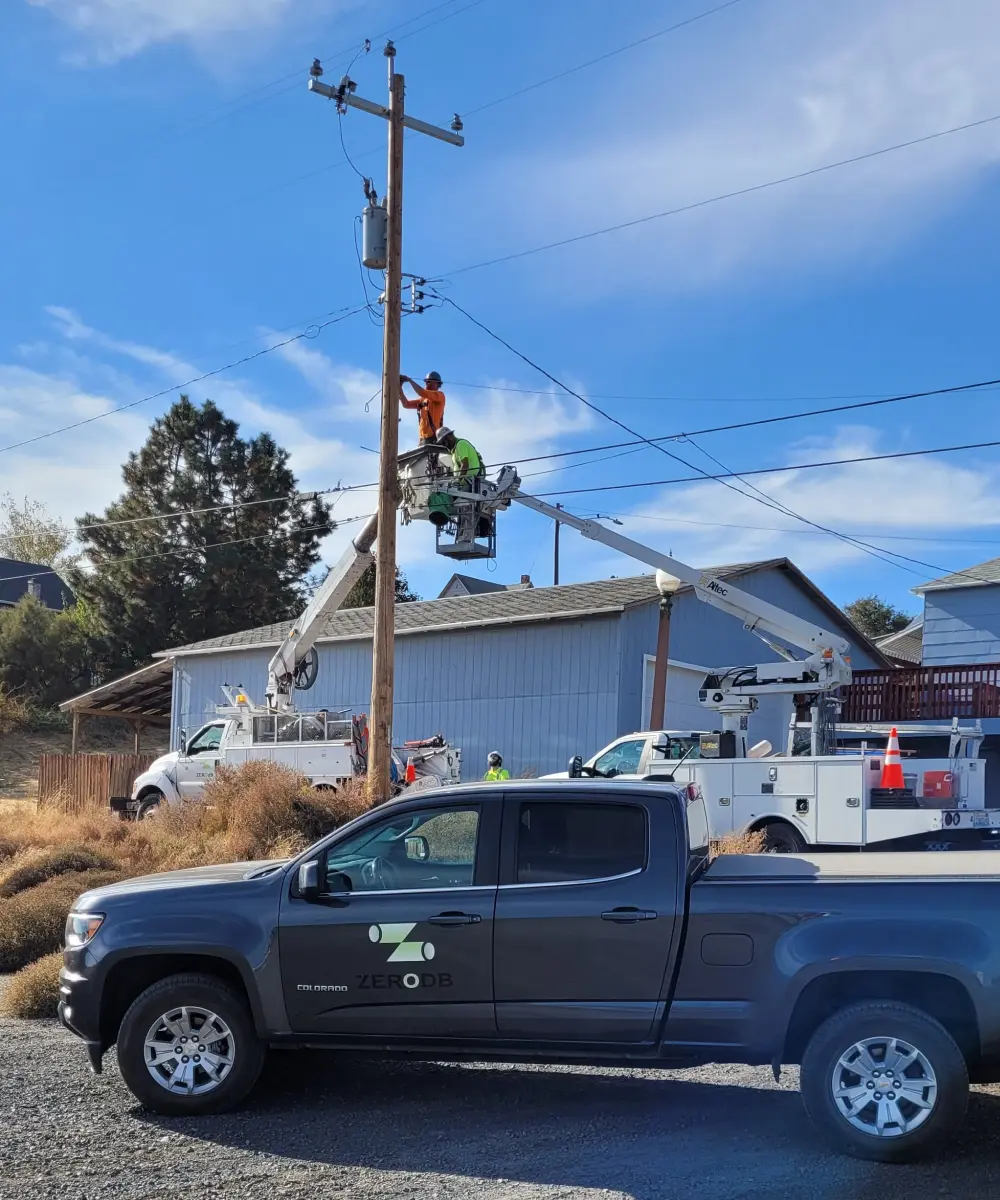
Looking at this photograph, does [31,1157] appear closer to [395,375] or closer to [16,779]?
[395,375]

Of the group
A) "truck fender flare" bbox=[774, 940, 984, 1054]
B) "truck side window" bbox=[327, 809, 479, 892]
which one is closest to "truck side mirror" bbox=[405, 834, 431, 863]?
"truck side window" bbox=[327, 809, 479, 892]

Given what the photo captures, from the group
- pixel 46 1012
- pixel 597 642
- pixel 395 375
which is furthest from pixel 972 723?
pixel 46 1012

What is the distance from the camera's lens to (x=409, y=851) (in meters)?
6.41

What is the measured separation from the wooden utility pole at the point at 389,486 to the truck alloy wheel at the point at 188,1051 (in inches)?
355

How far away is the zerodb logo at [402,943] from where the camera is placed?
20.2 feet

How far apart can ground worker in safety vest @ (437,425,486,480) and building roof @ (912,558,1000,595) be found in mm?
11742

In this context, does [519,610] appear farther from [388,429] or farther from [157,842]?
[157,842]

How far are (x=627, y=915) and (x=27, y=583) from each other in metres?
57.4

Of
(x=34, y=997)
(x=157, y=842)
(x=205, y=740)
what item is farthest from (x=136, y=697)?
(x=34, y=997)

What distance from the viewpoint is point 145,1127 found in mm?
6184

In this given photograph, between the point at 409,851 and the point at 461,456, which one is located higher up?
the point at 461,456

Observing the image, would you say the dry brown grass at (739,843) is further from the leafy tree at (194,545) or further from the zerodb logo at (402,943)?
the leafy tree at (194,545)

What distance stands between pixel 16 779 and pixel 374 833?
34248 mm

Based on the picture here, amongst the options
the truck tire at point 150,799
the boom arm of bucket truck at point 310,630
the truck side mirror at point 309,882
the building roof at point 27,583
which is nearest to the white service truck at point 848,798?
the boom arm of bucket truck at point 310,630
